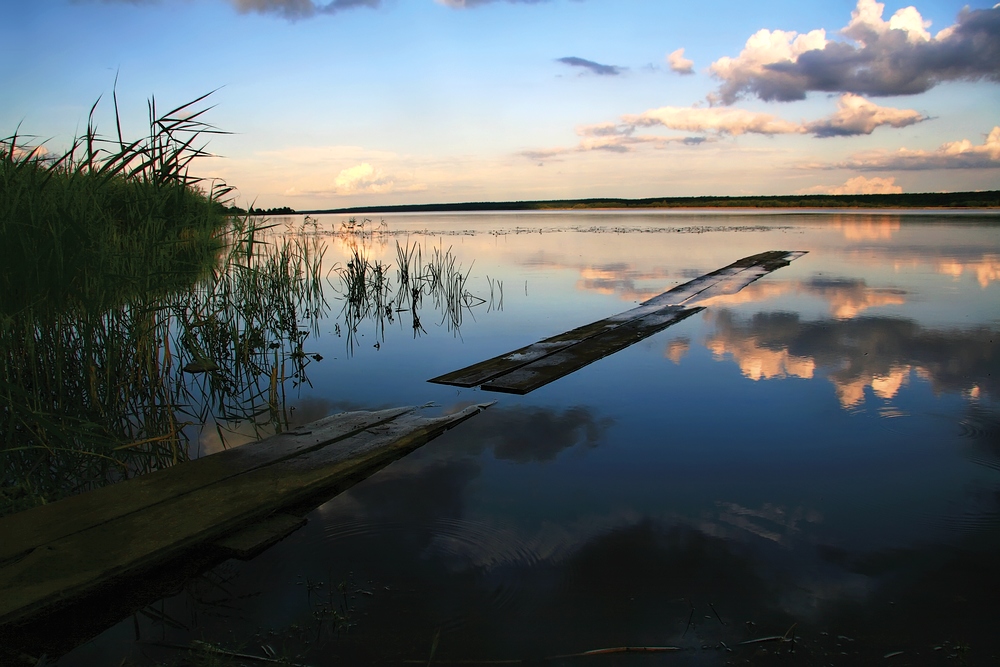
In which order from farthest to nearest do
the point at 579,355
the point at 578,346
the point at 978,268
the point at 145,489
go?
the point at 978,268 < the point at 578,346 < the point at 579,355 < the point at 145,489

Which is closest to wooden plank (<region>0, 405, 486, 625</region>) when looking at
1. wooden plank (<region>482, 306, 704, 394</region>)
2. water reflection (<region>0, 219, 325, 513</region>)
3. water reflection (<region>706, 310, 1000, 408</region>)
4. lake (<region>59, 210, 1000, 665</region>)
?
lake (<region>59, 210, 1000, 665</region>)

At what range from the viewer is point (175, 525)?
8.42ft

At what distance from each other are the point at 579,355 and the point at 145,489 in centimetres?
398

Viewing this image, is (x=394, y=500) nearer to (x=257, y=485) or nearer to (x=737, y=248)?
(x=257, y=485)

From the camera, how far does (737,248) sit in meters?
19.5

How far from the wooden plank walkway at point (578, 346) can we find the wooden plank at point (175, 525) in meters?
1.62

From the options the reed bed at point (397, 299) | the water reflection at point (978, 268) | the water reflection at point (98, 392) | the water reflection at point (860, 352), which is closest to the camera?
the water reflection at point (98, 392)

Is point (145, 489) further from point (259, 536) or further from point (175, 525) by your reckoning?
point (259, 536)

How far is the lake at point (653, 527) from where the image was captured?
2.07 meters

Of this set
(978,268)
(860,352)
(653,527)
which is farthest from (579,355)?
(978,268)

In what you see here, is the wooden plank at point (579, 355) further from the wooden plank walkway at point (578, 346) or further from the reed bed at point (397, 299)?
the reed bed at point (397, 299)

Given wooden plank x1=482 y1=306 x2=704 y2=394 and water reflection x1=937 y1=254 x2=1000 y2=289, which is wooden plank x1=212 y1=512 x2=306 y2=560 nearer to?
wooden plank x1=482 y1=306 x2=704 y2=394

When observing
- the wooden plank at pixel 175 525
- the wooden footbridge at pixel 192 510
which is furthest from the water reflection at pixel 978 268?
the wooden plank at pixel 175 525

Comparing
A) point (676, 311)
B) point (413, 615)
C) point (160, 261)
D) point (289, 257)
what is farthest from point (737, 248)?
point (413, 615)
